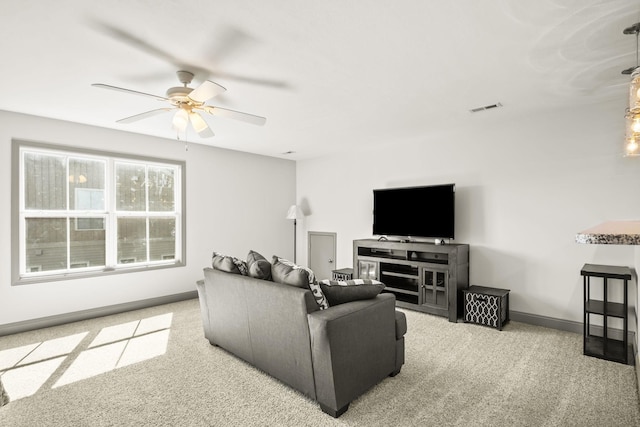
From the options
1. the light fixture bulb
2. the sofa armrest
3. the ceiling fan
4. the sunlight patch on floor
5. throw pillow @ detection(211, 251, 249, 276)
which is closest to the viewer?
the sofa armrest

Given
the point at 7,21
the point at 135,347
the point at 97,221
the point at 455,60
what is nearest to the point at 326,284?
the point at 455,60

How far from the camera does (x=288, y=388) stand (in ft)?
8.29

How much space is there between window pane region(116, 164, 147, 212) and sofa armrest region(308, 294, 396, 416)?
3691 mm

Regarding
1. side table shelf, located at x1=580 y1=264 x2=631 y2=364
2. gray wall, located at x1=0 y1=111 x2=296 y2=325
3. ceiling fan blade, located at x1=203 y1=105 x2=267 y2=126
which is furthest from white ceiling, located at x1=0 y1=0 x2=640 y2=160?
side table shelf, located at x1=580 y1=264 x2=631 y2=364

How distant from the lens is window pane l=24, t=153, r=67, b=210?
396 centimetres

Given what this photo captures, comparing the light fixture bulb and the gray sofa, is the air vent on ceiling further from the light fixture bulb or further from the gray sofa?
the light fixture bulb

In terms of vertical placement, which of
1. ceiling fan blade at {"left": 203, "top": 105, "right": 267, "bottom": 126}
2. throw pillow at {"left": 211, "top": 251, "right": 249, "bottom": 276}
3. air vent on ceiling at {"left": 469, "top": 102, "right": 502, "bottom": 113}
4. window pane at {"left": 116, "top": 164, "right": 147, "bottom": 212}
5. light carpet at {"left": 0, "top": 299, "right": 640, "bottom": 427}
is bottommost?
light carpet at {"left": 0, "top": 299, "right": 640, "bottom": 427}

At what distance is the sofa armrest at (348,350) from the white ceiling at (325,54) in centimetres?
182

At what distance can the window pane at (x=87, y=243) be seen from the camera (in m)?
4.29

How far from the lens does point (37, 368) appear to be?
2.90 m

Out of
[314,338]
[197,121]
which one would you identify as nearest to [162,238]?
[197,121]

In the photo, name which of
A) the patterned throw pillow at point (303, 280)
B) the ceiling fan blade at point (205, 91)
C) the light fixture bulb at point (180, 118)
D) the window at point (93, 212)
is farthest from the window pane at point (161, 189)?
the patterned throw pillow at point (303, 280)

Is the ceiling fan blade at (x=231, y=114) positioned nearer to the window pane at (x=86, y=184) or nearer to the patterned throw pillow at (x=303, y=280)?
the patterned throw pillow at (x=303, y=280)

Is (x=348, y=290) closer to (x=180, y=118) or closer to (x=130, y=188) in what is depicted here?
(x=180, y=118)
